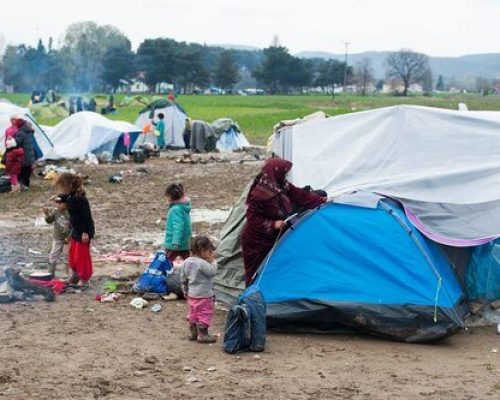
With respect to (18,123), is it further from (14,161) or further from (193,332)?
(193,332)

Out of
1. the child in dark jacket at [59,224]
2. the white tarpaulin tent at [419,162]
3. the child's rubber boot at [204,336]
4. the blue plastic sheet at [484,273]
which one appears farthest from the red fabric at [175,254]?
the blue plastic sheet at [484,273]

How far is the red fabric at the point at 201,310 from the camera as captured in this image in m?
7.78

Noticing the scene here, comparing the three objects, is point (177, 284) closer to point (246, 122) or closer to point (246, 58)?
point (246, 122)

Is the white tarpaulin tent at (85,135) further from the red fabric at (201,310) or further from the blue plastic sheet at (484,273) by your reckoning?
the blue plastic sheet at (484,273)

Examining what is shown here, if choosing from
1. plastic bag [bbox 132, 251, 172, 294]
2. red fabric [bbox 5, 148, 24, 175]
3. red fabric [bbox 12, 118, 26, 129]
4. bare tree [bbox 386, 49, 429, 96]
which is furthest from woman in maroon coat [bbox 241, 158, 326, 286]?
bare tree [bbox 386, 49, 429, 96]

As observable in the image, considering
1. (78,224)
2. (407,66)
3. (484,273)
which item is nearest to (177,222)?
(78,224)

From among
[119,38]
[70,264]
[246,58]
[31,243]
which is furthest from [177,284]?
[246,58]

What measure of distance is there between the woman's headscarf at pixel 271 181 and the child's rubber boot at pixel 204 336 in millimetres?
1397

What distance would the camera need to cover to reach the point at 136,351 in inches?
293

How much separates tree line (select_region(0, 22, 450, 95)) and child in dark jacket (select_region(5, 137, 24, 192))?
2461 inches

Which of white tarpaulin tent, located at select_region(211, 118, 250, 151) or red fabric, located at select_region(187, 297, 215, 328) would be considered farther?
white tarpaulin tent, located at select_region(211, 118, 250, 151)

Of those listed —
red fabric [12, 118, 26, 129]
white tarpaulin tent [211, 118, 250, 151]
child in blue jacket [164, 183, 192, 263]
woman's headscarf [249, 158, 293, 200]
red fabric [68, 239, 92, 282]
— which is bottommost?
white tarpaulin tent [211, 118, 250, 151]

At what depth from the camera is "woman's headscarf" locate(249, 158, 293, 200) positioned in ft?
27.1

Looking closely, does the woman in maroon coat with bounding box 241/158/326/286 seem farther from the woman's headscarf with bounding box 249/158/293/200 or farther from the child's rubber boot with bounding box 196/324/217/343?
the child's rubber boot with bounding box 196/324/217/343
